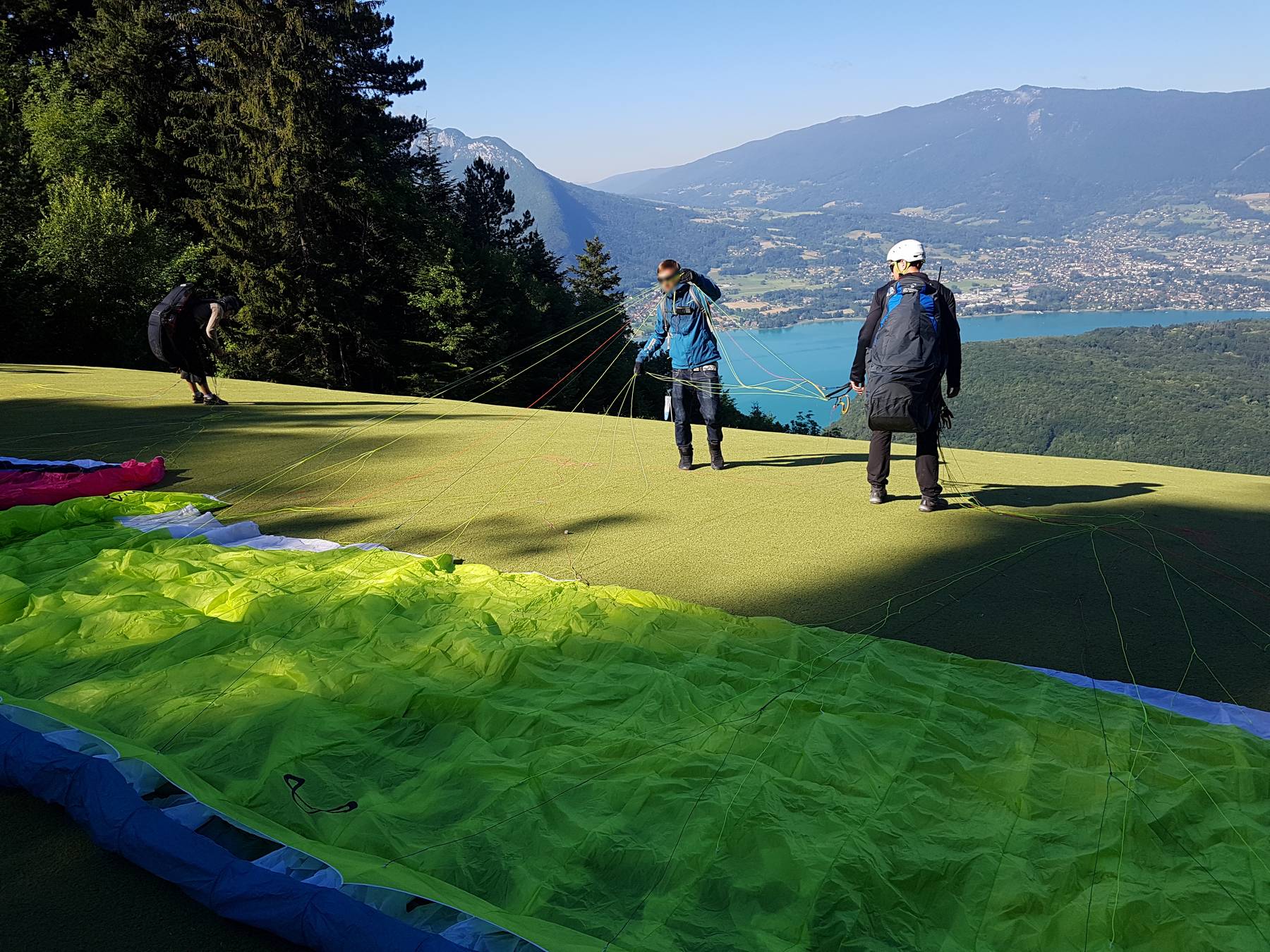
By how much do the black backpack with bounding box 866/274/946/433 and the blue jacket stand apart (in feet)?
5.35

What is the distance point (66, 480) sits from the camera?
599 centimetres

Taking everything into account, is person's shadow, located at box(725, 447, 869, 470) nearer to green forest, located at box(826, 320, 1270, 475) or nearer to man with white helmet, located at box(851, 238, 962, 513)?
man with white helmet, located at box(851, 238, 962, 513)

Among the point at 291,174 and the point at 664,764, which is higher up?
the point at 291,174

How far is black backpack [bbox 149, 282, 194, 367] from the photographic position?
892cm

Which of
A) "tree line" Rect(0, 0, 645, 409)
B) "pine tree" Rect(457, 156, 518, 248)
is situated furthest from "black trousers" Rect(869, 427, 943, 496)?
"pine tree" Rect(457, 156, 518, 248)

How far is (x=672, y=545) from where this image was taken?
5.26m

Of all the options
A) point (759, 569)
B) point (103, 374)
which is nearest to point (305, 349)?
point (103, 374)

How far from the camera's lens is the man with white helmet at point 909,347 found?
Result: 512 cm

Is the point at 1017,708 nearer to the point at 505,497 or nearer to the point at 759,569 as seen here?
the point at 759,569

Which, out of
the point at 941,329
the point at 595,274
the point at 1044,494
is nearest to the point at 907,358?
the point at 941,329

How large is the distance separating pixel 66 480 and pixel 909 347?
19.8 ft

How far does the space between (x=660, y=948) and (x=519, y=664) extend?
5.12ft

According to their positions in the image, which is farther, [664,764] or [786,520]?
[786,520]

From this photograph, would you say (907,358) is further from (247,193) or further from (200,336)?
(247,193)
